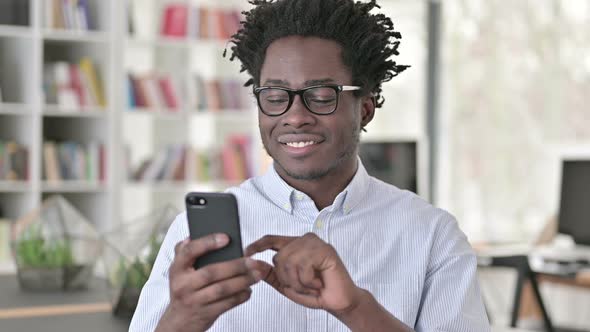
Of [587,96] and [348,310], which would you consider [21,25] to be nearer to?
[587,96]

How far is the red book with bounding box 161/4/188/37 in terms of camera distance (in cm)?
547

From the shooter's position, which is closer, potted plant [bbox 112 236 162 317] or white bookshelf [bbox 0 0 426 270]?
potted plant [bbox 112 236 162 317]

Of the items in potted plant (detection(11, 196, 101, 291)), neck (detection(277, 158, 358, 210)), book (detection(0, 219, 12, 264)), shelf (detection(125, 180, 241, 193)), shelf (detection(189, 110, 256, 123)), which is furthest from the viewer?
shelf (detection(189, 110, 256, 123))

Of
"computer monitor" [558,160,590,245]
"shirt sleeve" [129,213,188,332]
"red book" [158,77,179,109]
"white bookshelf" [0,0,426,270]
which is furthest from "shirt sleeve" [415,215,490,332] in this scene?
"red book" [158,77,179,109]

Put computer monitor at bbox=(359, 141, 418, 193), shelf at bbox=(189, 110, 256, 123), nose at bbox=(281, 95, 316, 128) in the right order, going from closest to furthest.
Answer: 1. nose at bbox=(281, 95, 316, 128)
2. computer monitor at bbox=(359, 141, 418, 193)
3. shelf at bbox=(189, 110, 256, 123)

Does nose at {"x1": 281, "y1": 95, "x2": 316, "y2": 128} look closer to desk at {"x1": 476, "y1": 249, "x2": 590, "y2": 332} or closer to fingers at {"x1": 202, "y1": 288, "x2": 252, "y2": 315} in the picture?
fingers at {"x1": 202, "y1": 288, "x2": 252, "y2": 315}

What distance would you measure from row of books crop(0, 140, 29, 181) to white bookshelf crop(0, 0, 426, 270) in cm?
3

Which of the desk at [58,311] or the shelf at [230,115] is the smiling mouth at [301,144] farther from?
the shelf at [230,115]

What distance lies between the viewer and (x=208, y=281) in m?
1.17

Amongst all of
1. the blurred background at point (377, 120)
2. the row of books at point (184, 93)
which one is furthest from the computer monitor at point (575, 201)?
the row of books at point (184, 93)

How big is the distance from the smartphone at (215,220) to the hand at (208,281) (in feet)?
0.04

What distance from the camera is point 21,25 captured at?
5.06m

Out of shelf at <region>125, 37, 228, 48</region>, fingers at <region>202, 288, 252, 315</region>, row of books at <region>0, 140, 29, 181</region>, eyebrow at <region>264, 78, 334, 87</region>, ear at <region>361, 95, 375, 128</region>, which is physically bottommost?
row of books at <region>0, 140, 29, 181</region>

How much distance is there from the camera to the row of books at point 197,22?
5.48 metres
